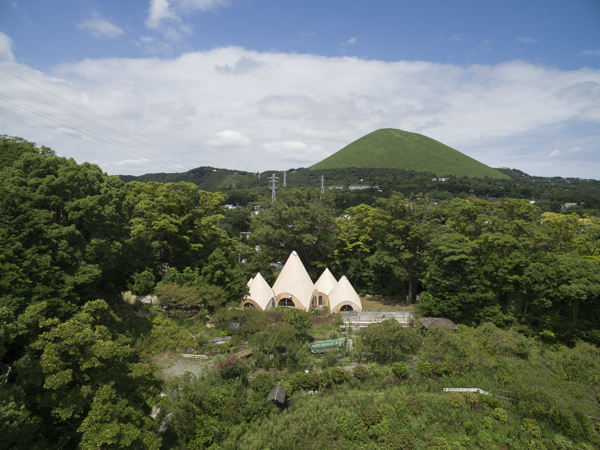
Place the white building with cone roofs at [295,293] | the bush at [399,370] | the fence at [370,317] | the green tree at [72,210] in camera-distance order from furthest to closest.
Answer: the white building with cone roofs at [295,293], the fence at [370,317], the green tree at [72,210], the bush at [399,370]

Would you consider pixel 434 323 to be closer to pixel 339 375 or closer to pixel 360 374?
pixel 360 374

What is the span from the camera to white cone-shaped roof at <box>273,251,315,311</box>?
2220 cm

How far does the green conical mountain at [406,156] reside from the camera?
135250mm

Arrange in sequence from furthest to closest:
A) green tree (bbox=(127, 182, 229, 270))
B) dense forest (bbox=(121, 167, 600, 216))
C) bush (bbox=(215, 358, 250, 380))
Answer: dense forest (bbox=(121, 167, 600, 216)) → green tree (bbox=(127, 182, 229, 270)) → bush (bbox=(215, 358, 250, 380))

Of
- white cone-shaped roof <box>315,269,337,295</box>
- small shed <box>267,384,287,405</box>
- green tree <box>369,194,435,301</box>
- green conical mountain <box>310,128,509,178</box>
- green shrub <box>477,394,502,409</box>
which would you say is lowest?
green shrub <box>477,394,502,409</box>

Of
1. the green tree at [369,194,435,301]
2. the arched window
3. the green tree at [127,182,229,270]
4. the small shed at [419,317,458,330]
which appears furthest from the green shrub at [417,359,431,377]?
the green tree at [127,182,229,270]

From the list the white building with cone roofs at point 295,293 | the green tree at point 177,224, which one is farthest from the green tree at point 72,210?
the white building with cone roofs at point 295,293

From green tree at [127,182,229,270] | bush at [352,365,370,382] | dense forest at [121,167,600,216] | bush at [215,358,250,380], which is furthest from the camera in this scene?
dense forest at [121,167,600,216]

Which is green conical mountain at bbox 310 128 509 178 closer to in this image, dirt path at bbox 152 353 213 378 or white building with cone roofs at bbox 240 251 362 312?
white building with cone roofs at bbox 240 251 362 312

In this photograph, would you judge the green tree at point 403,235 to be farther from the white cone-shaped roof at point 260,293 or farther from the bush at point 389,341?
the bush at point 389,341

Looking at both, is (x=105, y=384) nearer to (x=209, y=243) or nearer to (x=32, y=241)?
(x=32, y=241)

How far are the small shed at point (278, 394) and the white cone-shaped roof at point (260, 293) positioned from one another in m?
9.41

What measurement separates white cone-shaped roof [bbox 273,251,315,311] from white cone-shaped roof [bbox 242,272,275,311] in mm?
1079

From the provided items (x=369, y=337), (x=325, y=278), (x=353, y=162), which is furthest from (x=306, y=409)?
(x=353, y=162)
